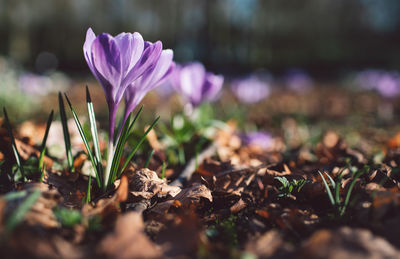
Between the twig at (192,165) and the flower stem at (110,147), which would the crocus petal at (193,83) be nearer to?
the twig at (192,165)

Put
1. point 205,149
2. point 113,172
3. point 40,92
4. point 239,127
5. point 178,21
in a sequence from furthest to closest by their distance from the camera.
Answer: point 178,21 < point 40,92 < point 239,127 < point 205,149 < point 113,172

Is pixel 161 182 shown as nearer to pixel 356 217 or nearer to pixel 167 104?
pixel 356 217

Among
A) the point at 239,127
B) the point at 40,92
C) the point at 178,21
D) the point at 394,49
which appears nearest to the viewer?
the point at 239,127

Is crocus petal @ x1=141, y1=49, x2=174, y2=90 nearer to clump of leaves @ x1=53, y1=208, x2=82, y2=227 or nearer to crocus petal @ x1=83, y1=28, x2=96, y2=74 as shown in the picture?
crocus petal @ x1=83, y1=28, x2=96, y2=74

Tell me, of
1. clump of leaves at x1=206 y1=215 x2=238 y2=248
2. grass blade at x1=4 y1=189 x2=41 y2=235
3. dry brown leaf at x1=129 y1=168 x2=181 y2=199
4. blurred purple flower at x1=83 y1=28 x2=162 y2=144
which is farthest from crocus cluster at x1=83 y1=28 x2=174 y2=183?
clump of leaves at x1=206 y1=215 x2=238 y2=248

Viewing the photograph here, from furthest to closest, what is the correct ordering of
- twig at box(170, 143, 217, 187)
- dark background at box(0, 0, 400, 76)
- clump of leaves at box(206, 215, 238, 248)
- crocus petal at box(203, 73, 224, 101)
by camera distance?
dark background at box(0, 0, 400, 76) → crocus petal at box(203, 73, 224, 101) → twig at box(170, 143, 217, 187) → clump of leaves at box(206, 215, 238, 248)

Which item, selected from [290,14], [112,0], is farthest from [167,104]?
[290,14]

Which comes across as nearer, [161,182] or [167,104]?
[161,182]

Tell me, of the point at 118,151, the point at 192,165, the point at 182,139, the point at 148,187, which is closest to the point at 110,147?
the point at 118,151
